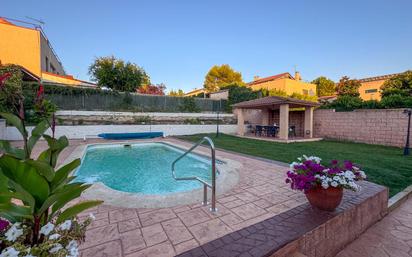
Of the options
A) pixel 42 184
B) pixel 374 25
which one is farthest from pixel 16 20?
pixel 374 25

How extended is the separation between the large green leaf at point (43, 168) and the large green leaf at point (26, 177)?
0.02m

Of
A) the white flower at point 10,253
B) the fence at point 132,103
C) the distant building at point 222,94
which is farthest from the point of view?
the distant building at point 222,94

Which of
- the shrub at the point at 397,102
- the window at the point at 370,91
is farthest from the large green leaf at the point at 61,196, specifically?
the window at the point at 370,91

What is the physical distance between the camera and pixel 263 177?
444 cm

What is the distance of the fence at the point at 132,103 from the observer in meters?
12.4

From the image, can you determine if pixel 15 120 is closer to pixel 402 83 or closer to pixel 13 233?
pixel 13 233

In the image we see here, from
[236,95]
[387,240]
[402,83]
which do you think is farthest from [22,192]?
[402,83]

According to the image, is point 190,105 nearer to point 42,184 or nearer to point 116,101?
point 116,101

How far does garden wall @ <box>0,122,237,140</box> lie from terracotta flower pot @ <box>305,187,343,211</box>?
1262cm

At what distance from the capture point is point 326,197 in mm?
2590

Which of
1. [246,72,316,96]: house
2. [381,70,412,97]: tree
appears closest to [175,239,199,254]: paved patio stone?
[381,70,412,97]: tree

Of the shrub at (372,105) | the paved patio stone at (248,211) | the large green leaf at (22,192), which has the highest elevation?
the shrub at (372,105)

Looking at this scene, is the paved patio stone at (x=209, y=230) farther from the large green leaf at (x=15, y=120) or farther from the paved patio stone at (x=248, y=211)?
the large green leaf at (x=15, y=120)

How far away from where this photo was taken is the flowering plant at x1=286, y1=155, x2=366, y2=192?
2.51 metres
